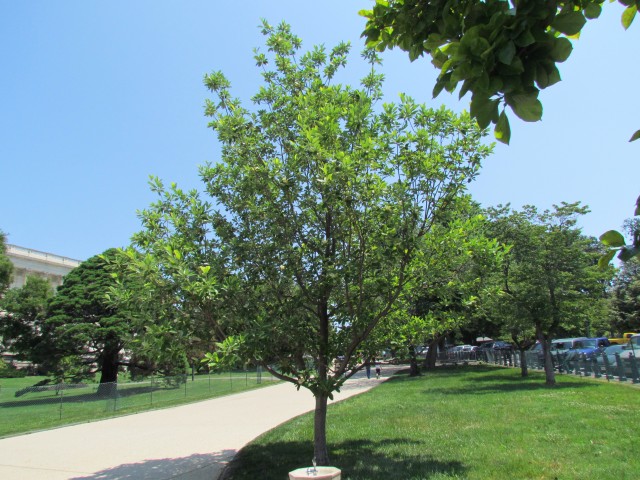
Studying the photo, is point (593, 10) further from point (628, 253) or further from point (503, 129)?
point (628, 253)

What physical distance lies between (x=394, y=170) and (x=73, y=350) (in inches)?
940

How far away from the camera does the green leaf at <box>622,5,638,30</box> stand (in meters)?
2.03

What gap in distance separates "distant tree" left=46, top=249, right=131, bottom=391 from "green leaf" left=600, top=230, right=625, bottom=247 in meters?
24.5

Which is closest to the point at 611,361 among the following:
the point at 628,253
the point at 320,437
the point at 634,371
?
the point at 634,371

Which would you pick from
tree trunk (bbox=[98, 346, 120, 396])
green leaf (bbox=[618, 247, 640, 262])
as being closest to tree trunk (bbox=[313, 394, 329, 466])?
green leaf (bbox=[618, 247, 640, 262])

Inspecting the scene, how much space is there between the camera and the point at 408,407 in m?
14.3

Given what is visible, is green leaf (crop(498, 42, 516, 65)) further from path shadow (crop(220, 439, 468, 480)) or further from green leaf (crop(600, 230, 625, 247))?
path shadow (crop(220, 439, 468, 480))

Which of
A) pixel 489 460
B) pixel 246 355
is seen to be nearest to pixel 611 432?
pixel 489 460

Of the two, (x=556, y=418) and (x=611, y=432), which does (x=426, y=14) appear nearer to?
(x=611, y=432)

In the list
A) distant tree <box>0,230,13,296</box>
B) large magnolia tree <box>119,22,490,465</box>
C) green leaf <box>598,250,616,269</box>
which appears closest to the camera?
green leaf <box>598,250,616,269</box>

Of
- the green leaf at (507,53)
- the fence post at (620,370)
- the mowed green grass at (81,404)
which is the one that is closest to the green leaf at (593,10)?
the green leaf at (507,53)

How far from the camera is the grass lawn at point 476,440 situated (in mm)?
6734

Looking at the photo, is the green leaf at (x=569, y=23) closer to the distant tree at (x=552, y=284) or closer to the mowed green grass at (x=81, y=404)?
the mowed green grass at (x=81, y=404)

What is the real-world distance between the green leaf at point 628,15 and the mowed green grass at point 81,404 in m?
15.7
